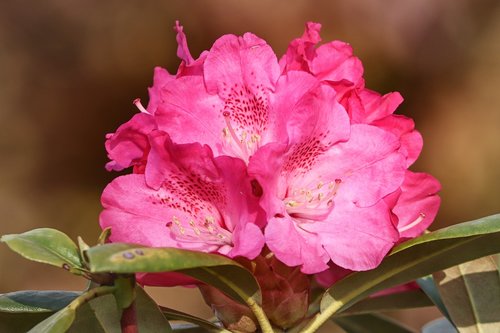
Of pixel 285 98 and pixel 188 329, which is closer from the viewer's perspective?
pixel 285 98

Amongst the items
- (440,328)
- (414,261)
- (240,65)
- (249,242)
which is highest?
(240,65)

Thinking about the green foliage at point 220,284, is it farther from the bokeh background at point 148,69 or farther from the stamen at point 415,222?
the bokeh background at point 148,69

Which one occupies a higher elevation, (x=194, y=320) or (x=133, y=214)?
(x=133, y=214)

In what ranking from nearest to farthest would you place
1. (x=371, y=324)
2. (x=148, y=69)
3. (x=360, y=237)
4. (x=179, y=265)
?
(x=179, y=265)
(x=360, y=237)
(x=371, y=324)
(x=148, y=69)

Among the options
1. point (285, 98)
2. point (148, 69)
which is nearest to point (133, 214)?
point (285, 98)

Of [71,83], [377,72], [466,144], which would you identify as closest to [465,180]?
[466,144]

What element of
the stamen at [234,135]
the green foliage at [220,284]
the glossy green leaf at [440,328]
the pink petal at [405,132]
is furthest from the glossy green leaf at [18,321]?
the glossy green leaf at [440,328]

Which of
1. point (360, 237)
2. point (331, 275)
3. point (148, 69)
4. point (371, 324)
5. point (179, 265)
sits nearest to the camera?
point (179, 265)

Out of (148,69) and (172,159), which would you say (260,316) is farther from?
(148,69)
